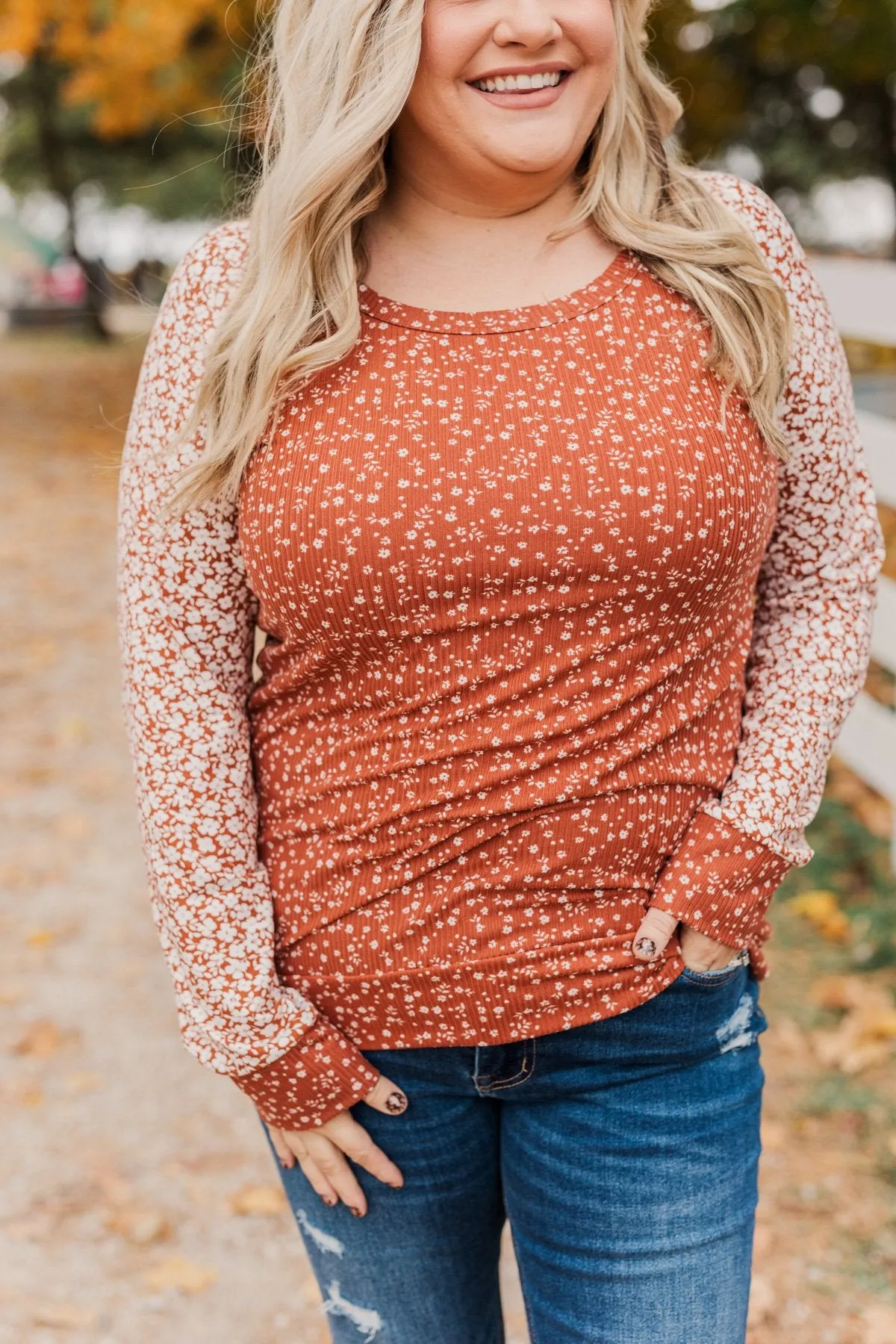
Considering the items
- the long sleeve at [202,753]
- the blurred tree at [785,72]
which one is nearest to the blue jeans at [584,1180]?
the long sleeve at [202,753]

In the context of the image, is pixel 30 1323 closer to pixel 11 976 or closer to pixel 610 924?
pixel 11 976

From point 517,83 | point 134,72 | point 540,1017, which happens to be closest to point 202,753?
point 540,1017

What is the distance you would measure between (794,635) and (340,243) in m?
0.75

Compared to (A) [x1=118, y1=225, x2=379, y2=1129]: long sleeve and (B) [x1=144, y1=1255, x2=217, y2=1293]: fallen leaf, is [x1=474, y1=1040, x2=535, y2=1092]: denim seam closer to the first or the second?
(A) [x1=118, y1=225, x2=379, y2=1129]: long sleeve

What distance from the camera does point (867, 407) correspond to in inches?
277

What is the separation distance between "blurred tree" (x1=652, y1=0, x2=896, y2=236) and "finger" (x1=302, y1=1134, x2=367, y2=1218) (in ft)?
10.1

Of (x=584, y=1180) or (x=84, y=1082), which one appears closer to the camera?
(x=584, y=1180)

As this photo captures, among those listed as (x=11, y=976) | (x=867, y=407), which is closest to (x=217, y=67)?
(x=867, y=407)

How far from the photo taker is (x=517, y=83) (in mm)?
1611

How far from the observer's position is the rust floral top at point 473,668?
154 cm

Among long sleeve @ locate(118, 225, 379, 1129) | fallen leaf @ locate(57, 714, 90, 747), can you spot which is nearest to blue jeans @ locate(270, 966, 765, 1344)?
long sleeve @ locate(118, 225, 379, 1129)

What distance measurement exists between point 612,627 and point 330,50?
2.50 feet

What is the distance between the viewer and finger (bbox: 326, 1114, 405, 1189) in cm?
168

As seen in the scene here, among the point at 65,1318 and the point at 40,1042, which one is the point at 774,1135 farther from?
the point at 40,1042
